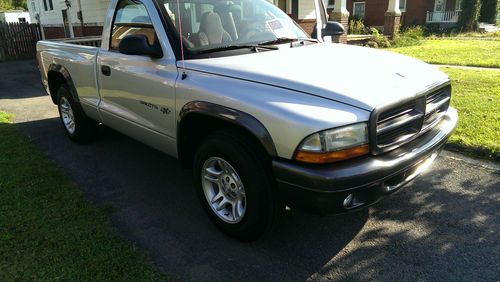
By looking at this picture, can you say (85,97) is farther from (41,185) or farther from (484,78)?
(484,78)

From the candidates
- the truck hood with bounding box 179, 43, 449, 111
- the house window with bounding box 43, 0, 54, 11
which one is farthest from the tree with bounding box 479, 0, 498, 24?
the truck hood with bounding box 179, 43, 449, 111

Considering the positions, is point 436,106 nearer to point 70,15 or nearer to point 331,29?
point 331,29

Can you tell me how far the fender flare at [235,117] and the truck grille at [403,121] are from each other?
0.66 m

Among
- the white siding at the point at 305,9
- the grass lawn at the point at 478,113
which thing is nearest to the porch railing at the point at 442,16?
the white siding at the point at 305,9

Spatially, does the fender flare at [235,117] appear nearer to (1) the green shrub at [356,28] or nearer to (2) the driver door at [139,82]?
(2) the driver door at [139,82]

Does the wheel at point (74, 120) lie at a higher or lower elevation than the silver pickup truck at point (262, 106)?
lower

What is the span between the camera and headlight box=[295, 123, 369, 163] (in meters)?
2.49

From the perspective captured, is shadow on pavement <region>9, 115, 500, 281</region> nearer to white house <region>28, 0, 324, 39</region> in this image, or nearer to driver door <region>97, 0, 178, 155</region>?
driver door <region>97, 0, 178, 155</region>

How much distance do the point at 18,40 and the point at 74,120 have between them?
13.3 meters

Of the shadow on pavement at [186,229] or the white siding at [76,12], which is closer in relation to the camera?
the shadow on pavement at [186,229]

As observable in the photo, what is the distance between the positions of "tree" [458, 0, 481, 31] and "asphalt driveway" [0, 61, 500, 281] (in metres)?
22.5

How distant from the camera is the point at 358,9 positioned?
91.5 feet

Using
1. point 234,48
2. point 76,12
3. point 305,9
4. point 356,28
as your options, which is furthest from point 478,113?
point 356,28

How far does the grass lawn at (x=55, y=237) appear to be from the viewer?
2.89 metres
